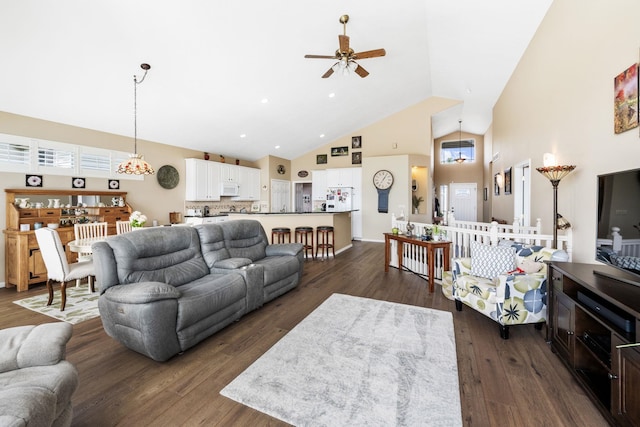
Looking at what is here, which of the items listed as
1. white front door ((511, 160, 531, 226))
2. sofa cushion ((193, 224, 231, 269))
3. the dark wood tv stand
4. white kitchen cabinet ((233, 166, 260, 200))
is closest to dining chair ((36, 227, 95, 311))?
sofa cushion ((193, 224, 231, 269))

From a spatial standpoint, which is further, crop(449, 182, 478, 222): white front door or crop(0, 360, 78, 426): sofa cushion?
crop(449, 182, 478, 222): white front door

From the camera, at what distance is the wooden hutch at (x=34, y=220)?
4105mm

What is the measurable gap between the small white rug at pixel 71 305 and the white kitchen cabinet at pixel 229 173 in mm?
4317

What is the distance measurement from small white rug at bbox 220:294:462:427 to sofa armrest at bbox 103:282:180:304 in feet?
2.80

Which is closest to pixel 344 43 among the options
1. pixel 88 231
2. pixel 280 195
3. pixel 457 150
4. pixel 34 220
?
pixel 88 231

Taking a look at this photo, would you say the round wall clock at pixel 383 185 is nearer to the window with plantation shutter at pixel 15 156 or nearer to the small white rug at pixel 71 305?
the small white rug at pixel 71 305

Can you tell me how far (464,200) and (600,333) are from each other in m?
9.71

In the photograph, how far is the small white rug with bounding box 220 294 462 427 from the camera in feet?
5.54

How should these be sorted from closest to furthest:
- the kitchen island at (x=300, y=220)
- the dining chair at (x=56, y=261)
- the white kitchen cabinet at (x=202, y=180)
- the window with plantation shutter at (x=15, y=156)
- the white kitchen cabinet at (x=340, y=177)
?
the dining chair at (x=56, y=261), the window with plantation shutter at (x=15, y=156), the kitchen island at (x=300, y=220), the white kitchen cabinet at (x=202, y=180), the white kitchen cabinet at (x=340, y=177)

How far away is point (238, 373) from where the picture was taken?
2102mm

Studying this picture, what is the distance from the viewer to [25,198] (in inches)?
172

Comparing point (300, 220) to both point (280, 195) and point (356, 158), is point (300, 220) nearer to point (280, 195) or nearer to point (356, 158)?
point (280, 195)

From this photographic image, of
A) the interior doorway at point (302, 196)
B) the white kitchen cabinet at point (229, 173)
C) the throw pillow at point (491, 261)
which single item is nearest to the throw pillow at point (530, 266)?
the throw pillow at point (491, 261)

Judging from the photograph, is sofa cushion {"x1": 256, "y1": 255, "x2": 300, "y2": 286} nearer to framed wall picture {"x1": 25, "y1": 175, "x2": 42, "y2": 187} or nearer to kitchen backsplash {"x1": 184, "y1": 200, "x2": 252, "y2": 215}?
framed wall picture {"x1": 25, "y1": 175, "x2": 42, "y2": 187}
